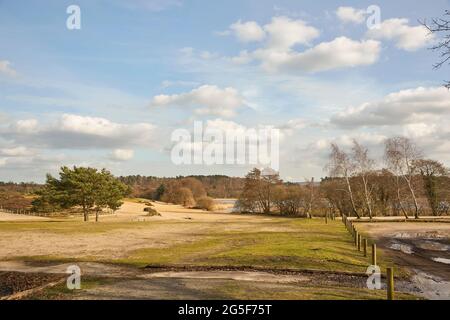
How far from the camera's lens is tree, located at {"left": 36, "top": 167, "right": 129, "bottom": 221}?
55469 mm

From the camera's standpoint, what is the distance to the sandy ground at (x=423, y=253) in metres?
16.1

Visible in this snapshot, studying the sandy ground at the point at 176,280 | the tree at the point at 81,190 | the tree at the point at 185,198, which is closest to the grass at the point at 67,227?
the tree at the point at 81,190

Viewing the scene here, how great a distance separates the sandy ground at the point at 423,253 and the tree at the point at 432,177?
23.5m

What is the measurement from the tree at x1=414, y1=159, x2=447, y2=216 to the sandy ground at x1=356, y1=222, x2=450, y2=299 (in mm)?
23461

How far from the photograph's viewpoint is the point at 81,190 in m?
55.7

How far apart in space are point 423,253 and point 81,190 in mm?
43510

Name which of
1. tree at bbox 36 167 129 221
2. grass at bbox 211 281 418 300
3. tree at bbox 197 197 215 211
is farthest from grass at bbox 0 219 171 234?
tree at bbox 197 197 215 211

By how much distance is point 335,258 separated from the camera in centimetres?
2117

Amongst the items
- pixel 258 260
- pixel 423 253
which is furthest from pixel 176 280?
pixel 423 253

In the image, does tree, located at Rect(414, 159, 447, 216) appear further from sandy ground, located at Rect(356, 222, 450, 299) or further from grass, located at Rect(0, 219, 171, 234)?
grass, located at Rect(0, 219, 171, 234)

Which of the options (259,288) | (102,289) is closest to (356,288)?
(259,288)

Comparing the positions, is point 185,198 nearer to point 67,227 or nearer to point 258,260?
point 67,227
